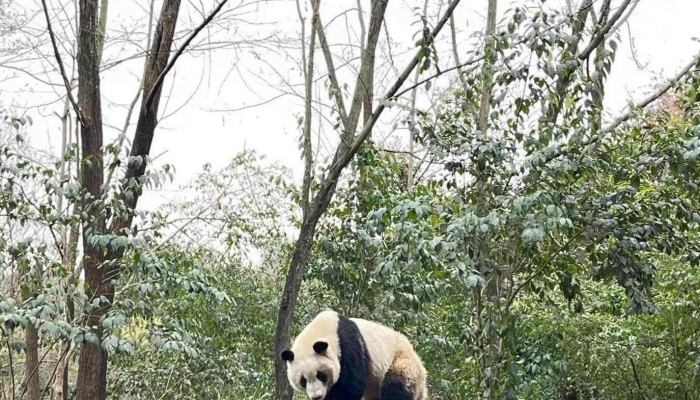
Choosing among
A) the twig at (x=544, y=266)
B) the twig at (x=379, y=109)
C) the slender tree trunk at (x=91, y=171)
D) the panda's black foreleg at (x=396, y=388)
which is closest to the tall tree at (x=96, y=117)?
the slender tree trunk at (x=91, y=171)

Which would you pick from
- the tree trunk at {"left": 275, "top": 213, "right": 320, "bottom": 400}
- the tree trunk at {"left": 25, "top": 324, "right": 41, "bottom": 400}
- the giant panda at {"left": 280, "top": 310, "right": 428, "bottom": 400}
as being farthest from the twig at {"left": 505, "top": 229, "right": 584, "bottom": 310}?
the tree trunk at {"left": 25, "top": 324, "right": 41, "bottom": 400}

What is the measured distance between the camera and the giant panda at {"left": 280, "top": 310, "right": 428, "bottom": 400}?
5305mm

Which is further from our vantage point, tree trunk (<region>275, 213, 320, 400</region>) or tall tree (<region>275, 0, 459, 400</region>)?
tree trunk (<region>275, 213, 320, 400</region>)

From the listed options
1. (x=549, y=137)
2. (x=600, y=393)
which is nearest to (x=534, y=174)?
(x=549, y=137)

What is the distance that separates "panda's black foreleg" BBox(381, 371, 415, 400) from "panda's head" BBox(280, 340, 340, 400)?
0.41 meters

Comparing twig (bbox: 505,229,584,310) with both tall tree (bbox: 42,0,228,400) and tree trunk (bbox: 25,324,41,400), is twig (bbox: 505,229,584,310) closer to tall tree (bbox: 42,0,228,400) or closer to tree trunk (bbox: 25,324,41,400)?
tall tree (bbox: 42,0,228,400)

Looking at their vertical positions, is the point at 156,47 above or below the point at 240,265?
above

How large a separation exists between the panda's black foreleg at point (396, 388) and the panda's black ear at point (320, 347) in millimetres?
562

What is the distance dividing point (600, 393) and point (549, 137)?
4413mm

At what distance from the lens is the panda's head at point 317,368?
17.3 feet

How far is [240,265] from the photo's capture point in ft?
30.2

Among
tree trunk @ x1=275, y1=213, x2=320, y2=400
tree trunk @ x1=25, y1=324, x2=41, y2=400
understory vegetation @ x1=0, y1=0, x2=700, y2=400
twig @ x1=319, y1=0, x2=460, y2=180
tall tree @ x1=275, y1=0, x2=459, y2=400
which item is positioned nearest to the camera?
understory vegetation @ x1=0, y1=0, x2=700, y2=400

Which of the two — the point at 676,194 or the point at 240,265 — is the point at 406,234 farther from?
the point at 240,265

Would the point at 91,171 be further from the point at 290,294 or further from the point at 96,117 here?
the point at 290,294
